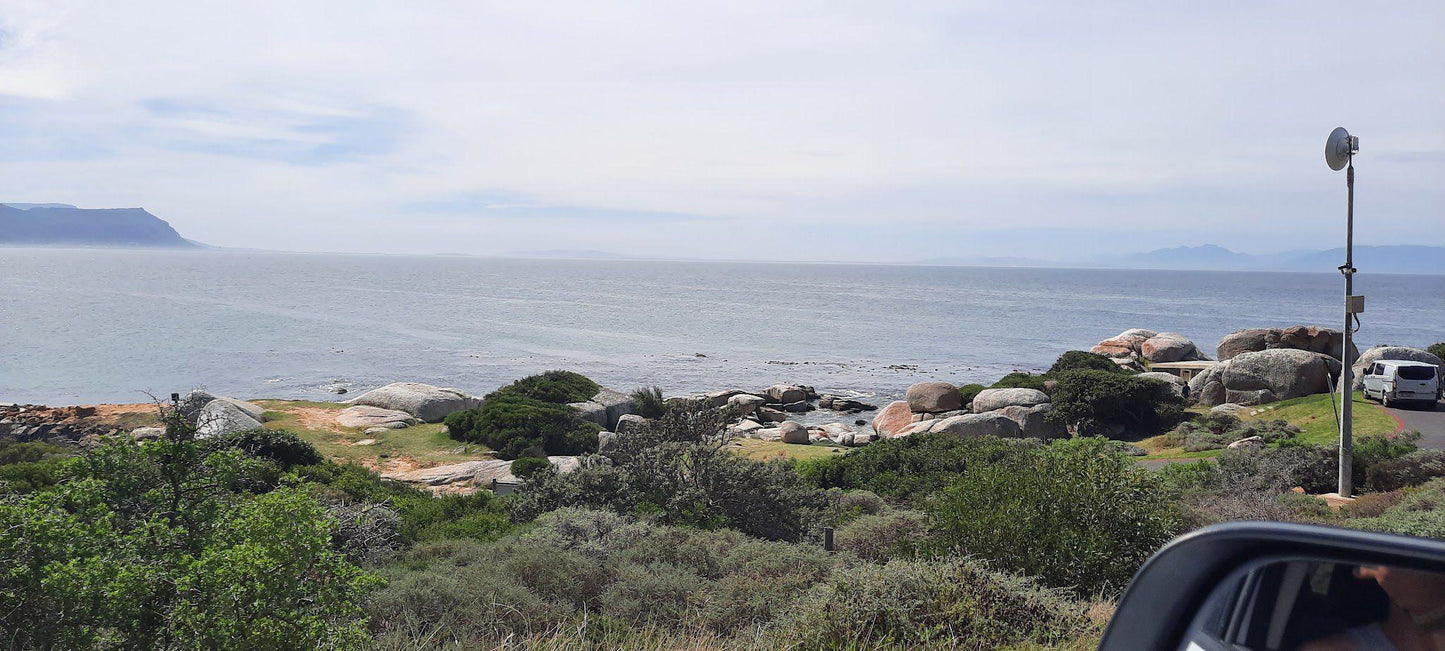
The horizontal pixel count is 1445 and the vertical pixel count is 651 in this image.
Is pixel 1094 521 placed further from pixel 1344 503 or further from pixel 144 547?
pixel 1344 503

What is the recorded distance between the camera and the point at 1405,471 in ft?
49.7

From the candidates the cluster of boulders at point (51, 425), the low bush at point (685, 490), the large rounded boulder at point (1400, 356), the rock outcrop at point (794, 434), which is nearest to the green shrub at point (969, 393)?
the rock outcrop at point (794, 434)

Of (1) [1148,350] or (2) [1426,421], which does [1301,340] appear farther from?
(2) [1426,421]

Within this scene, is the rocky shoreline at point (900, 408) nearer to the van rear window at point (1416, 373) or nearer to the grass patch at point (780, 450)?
the grass patch at point (780, 450)

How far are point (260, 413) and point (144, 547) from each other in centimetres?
2776

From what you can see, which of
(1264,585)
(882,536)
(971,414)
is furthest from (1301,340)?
(1264,585)

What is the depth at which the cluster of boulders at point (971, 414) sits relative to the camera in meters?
28.7

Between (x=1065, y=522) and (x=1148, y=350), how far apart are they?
4341 cm

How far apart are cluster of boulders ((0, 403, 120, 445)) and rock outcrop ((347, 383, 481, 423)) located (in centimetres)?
855

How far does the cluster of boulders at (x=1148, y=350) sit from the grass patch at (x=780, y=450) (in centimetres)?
2167

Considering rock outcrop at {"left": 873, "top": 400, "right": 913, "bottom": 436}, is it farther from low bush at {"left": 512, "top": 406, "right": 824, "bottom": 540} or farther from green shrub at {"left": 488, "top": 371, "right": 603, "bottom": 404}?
low bush at {"left": 512, "top": 406, "right": 824, "bottom": 540}

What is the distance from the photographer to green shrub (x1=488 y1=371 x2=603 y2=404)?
112ft

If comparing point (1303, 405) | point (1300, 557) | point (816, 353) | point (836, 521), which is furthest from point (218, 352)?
point (1300, 557)

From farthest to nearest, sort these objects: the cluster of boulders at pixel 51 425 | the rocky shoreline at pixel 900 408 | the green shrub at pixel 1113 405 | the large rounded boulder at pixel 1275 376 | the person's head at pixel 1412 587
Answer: the green shrub at pixel 1113 405 → the large rounded boulder at pixel 1275 376 → the rocky shoreline at pixel 900 408 → the cluster of boulders at pixel 51 425 → the person's head at pixel 1412 587
